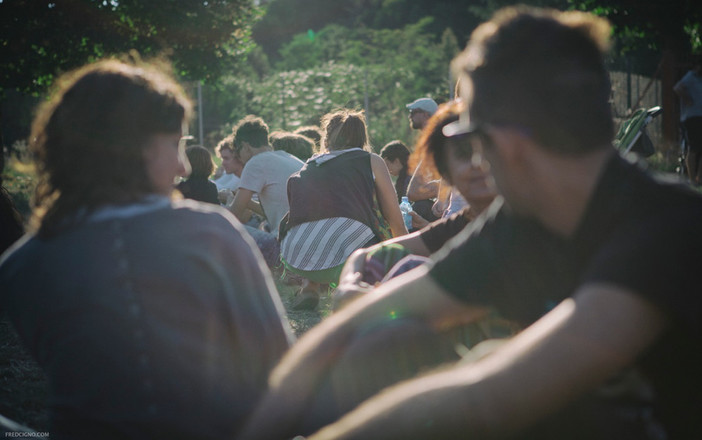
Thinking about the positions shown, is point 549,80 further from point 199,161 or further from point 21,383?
point 199,161

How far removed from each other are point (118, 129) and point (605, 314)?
1181 millimetres

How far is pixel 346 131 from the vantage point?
5730 millimetres

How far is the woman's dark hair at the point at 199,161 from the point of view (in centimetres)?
703

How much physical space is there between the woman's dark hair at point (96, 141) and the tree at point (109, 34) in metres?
15.3

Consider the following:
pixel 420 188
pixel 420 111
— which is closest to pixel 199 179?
pixel 420 188

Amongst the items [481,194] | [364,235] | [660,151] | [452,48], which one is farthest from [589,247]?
[452,48]

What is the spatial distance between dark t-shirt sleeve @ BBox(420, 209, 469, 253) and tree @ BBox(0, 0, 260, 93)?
14.4m

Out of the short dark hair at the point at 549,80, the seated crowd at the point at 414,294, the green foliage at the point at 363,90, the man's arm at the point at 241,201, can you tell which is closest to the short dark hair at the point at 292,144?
the man's arm at the point at 241,201

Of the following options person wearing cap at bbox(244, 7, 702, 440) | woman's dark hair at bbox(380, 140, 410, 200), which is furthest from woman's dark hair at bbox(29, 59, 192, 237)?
woman's dark hair at bbox(380, 140, 410, 200)

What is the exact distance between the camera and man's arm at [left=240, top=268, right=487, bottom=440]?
176cm

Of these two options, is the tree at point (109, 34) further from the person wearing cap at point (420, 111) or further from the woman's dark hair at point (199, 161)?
the woman's dark hair at point (199, 161)

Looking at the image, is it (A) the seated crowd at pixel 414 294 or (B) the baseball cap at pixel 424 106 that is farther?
(B) the baseball cap at pixel 424 106

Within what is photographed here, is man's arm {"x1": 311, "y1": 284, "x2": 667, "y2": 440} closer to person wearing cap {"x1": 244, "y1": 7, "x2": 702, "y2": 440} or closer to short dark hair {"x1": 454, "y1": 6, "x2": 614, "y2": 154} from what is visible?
person wearing cap {"x1": 244, "y1": 7, "x2": 702, "y2": 440}

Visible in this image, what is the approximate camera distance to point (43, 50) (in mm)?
17125
